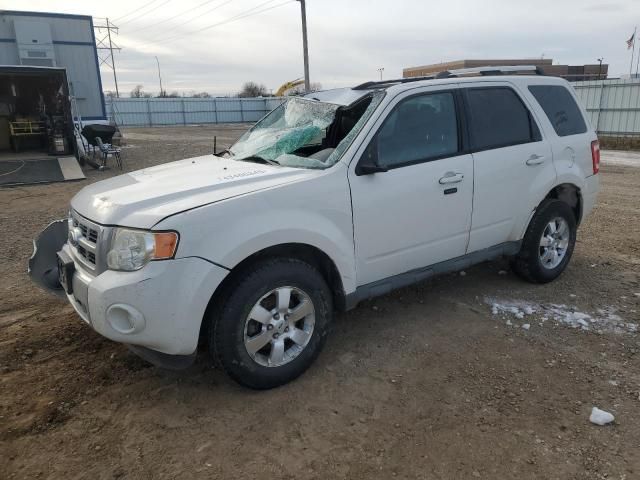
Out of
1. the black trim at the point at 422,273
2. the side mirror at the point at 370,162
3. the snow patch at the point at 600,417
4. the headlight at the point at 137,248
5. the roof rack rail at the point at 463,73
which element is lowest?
the snow patch at the point at 600,417

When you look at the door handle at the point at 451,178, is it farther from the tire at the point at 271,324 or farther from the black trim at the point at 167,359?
the black trim at the point at 167,359

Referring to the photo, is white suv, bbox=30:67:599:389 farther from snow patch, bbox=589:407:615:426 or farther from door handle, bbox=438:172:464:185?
snow patch, bbox=589:407:615:426

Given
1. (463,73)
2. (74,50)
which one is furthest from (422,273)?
(74,50)

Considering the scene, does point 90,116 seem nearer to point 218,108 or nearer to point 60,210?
point 60,210

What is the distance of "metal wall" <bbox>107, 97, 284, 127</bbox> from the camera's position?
42.1 metres

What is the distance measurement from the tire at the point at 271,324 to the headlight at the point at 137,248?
452mm

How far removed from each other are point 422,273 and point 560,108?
228cm

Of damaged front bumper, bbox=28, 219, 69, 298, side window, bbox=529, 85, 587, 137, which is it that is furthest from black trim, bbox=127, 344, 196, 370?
side window, bbox=529, 85, 587, 137

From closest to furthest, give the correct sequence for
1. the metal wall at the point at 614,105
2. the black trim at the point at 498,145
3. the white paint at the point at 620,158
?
the black trim at the point at 498,145
the white paint at the point at 620,158
the metal wall at the point at 614,105

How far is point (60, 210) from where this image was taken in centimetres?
897

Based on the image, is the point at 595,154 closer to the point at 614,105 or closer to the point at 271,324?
the point at 271,324

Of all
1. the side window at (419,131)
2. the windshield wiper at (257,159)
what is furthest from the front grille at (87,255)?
the side window at (419,131)

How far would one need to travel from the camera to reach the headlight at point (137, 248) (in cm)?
268

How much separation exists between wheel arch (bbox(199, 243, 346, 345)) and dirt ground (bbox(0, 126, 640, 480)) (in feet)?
1.65
